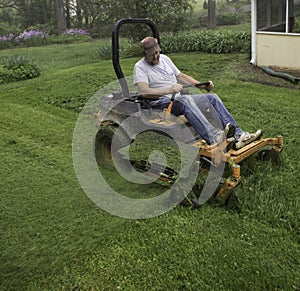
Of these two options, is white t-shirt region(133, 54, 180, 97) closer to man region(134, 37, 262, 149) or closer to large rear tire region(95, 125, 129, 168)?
man region(134, 37, 262, 149)

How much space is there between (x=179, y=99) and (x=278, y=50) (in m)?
5.91

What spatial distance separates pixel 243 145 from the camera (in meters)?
3.81

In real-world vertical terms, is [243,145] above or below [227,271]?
above

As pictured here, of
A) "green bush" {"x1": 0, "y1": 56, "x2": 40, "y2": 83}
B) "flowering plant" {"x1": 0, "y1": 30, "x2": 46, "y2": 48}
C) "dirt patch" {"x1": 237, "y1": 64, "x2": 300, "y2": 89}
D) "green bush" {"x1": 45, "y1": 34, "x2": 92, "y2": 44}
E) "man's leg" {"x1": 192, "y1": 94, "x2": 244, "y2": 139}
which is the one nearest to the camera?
"man's leg" {"x1": 192, "y1": 94, "x2": 244, "y2": 139}

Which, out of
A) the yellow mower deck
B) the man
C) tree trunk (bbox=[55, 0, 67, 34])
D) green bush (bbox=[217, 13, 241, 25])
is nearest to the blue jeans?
the man

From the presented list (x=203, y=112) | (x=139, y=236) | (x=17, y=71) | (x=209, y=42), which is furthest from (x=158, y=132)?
(x=209, y=42)

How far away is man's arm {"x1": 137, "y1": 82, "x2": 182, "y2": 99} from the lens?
4109 mm

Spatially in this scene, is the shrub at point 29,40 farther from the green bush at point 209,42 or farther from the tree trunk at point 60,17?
the green bush at point 209,42

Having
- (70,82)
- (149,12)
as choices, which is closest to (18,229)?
(70,82)

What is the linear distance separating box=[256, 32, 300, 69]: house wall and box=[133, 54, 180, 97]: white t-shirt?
205 inches

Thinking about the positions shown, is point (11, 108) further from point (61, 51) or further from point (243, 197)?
point (61, 51)

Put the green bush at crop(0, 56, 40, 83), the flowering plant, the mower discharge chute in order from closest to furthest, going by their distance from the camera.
Answer: the mower discharge chute
the green bush at crop(0, 56, 40, 83)
the flowering plant

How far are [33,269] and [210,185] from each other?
→ 5.04 feet

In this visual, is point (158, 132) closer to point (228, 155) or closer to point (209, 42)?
point (228, 155)
